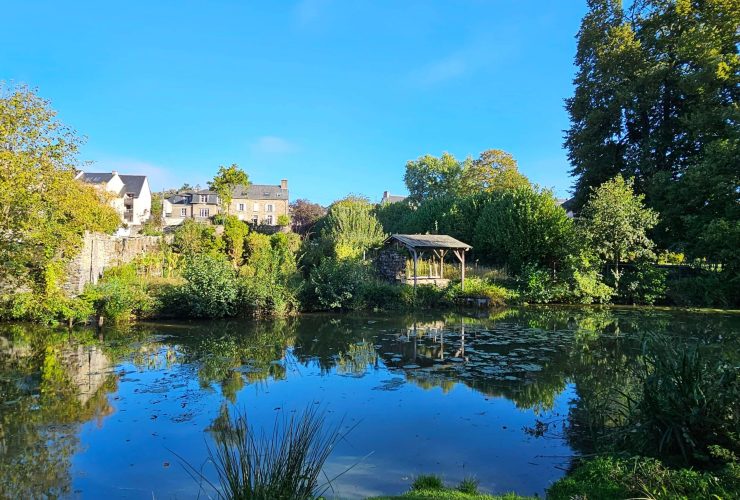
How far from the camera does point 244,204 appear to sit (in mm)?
53125

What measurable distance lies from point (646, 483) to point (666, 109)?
26.2 meters

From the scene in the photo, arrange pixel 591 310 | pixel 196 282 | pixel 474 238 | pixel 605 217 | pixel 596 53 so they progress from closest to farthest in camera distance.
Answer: pixel 196 282
pixel 591 310
pixel 605 217
pixel 596 53
pixel 474 238

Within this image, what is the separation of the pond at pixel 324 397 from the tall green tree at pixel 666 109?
8611mm

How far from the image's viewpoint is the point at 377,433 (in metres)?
5.93

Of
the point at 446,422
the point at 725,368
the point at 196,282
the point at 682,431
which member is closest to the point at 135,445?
the point at 446,422

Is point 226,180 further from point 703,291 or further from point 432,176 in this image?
point 703,291

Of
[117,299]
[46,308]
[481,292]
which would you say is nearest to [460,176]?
[481,292]

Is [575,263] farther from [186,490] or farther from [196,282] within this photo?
[186,490]

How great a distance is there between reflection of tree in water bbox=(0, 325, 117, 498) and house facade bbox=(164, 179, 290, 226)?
41.7 m

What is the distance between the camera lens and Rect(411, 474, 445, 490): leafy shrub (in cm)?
420

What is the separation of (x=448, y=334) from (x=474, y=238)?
14.7 m

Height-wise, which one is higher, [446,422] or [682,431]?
[682,431]

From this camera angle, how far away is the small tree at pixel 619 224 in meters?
19.9

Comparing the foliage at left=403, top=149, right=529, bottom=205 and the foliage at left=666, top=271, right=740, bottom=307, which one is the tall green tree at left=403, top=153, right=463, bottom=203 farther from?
the foliage at left=666, top=271, right=740, bottom=307
